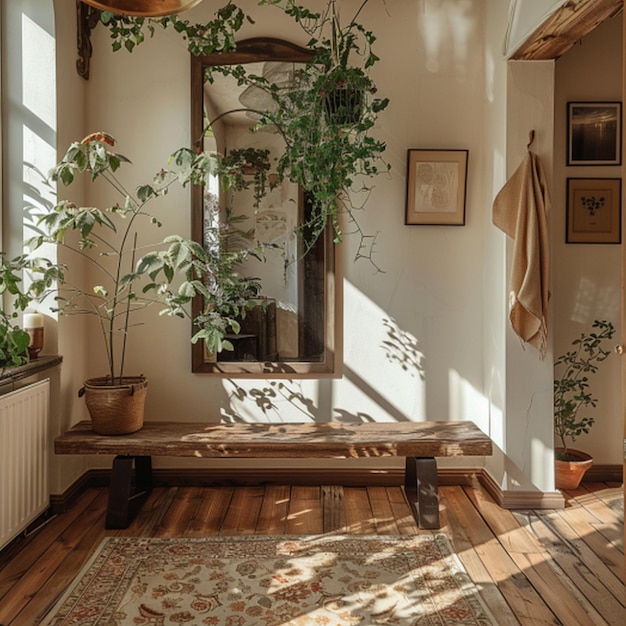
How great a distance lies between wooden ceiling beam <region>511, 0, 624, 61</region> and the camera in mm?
2586

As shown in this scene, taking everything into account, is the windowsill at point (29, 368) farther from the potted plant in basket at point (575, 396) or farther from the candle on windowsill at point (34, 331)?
the potted plant in basket at point (575, 396)

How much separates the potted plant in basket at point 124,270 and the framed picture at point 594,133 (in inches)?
76.7

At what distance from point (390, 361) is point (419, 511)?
89 cm

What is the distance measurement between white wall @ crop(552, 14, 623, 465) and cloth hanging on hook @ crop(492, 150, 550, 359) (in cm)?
57

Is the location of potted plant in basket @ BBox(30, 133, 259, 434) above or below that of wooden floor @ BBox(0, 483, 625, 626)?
above

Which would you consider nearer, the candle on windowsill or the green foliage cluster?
the green foliage cluster

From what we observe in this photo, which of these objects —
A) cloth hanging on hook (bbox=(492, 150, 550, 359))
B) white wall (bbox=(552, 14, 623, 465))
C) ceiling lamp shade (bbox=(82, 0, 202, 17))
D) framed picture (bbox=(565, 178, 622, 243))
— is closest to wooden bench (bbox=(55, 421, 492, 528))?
cloth hanging on hook (bbox=(492, 150, 550, 359))

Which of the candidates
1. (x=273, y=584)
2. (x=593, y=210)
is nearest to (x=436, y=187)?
(x=593, y=210)

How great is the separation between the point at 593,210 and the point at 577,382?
0.98m

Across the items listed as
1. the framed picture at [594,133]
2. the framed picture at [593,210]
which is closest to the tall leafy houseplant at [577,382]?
the framed picture at [593,210]

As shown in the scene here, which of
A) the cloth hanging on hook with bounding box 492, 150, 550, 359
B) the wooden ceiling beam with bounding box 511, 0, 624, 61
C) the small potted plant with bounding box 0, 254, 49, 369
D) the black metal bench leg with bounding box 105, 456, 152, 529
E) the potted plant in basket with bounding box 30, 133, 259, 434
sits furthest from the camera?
the cloth hanging on hook with bounding box 492, 150, 550, 359

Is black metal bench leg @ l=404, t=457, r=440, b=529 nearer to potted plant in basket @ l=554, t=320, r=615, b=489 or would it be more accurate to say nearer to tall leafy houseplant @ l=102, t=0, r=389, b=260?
potted plant in basket @ l=554, t=320, r=615, b=489

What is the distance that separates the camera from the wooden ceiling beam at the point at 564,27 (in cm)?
259

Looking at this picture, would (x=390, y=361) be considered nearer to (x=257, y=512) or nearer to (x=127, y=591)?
(x=257, y=512)
